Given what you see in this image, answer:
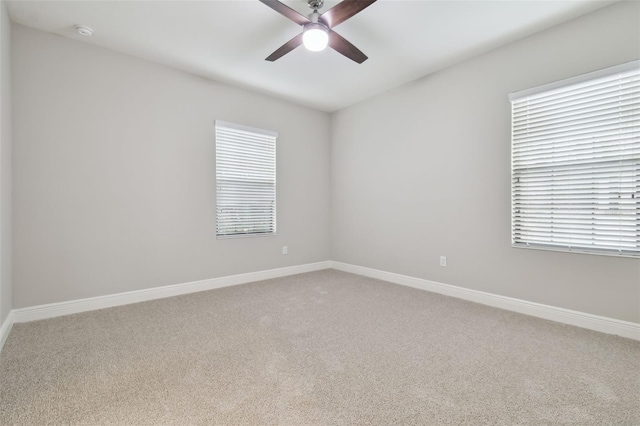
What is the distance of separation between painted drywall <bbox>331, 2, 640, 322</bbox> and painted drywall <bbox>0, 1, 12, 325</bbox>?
→ 3.84 m

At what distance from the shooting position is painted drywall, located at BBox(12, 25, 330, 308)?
2703mm

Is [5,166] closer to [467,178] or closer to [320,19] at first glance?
[320,19]

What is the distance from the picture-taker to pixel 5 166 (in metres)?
2.39

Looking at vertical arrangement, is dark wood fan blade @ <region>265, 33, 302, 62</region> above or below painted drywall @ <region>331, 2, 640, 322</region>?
above

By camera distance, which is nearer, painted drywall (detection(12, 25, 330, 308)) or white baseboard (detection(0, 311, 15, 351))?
white baseboard (detection(0, 311, 15, 351))

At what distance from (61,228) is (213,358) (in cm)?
212

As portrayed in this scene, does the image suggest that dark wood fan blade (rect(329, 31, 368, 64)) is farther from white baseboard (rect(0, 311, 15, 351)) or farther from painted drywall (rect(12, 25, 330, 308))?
white baseboard (rect(0, 311, 15, 351))

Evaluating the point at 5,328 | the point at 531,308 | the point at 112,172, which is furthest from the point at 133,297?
the point at 531,308

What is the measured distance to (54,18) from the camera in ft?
8.33

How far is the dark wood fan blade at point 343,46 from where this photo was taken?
2.39m

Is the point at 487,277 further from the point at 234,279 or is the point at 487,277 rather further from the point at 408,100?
the point at 234,279

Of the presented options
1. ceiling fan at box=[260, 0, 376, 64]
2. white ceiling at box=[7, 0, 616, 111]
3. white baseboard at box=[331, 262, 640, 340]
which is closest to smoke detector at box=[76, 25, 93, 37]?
white ceiling at box=[7, 0, 616, 111]

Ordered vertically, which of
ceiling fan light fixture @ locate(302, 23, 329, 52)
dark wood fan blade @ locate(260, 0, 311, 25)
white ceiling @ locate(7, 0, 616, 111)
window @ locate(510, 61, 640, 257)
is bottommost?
window @ locate(510, 61, 640, 257)

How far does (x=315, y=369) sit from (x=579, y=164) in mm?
2757
